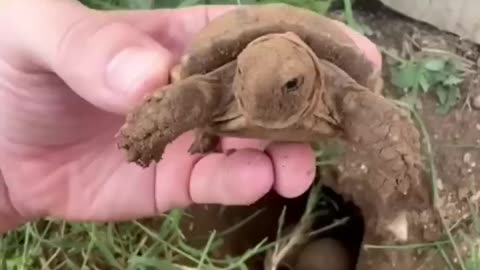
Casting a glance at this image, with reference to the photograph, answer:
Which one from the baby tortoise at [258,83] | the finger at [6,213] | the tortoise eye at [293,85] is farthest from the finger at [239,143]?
the finger at [6,213]

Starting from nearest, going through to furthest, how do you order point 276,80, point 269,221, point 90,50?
point 276,80 < point 90,50 < point 269,221

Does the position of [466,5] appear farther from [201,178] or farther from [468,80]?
[201,178]

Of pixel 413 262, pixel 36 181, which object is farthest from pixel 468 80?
pixel 36 181

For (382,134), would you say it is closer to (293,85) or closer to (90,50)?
(293,85)

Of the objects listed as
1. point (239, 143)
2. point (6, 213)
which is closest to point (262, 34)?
point (239, 143)

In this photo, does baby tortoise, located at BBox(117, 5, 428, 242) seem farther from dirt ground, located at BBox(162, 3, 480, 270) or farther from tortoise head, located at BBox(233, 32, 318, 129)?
dirt ground, located at BBox(162, 3, 480, 270)

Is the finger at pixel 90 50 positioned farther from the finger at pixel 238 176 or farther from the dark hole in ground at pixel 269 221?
the dark hole in ground at pixel 269 221

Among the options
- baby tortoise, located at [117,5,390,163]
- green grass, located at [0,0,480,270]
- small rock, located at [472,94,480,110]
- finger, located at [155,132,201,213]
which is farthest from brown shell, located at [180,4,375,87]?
small rock, located at [472,94,480,110]
